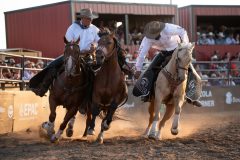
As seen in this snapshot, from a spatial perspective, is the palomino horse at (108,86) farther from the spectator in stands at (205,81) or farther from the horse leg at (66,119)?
the spectator in stands at (205,81)

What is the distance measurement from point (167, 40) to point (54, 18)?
13240mm

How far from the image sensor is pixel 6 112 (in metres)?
10.2

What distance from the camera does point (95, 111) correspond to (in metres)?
8.63

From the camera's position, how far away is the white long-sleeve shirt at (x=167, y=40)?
953 cm

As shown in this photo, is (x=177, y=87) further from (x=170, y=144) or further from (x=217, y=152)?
(x=217, y=152)

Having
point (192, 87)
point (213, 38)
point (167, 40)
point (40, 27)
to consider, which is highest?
point (40, 27)

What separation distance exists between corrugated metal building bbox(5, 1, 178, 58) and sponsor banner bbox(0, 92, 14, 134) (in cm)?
1147

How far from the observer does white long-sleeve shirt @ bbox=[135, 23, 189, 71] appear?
31.3ft

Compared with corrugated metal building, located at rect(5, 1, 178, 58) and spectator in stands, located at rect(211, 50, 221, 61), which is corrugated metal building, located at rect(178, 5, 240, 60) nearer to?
spectator in stands, located at rect(211, 50, 221, 61)

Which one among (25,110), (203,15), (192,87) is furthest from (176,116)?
(203,15)

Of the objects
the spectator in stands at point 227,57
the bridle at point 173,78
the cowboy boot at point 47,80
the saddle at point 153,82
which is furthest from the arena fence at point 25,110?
the spectator in stands at point 227,57

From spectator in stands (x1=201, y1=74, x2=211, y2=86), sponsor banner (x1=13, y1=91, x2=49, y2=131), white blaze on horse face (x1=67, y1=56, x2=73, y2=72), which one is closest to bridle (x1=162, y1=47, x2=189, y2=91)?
white blaze on horse face (x1=67, y1=56, x2=73, y2=72)

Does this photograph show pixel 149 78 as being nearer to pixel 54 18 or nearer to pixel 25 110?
pixel 25 110

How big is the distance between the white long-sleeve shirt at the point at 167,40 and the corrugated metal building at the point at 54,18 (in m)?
12.1
